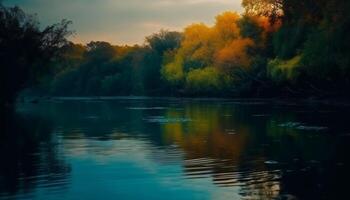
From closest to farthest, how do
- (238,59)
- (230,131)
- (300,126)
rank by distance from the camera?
(230,131) < (300,126) < (238,59)

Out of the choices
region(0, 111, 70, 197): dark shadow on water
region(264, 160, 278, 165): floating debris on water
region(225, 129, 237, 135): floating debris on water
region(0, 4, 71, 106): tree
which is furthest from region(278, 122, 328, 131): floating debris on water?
region(0, 4, 71, 106): tree

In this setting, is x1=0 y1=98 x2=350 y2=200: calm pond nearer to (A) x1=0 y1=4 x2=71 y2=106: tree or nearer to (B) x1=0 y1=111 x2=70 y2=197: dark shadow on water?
(B) x1=0 y1=111 x2=70 y2=197: dark shadow on water

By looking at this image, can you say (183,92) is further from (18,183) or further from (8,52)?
(18,183)

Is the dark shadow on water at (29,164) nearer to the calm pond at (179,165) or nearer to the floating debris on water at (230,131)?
the calm pond at (179,165)

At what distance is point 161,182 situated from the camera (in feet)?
55.5

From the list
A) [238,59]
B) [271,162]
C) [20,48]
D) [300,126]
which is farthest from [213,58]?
[271,162]

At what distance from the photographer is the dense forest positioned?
197ft

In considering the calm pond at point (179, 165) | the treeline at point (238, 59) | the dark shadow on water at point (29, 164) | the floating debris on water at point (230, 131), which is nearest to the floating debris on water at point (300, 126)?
the calm pond at point (179, 165)

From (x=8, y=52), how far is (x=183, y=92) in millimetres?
62334

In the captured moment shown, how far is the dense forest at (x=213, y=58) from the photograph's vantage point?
60156mm

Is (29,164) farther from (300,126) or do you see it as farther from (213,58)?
(213,58)

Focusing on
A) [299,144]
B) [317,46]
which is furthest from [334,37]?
[299,144]

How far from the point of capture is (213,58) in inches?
4087

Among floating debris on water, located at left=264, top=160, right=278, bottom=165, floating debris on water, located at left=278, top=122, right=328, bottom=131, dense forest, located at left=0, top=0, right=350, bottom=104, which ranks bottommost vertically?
floating debris on water, located at left=264, top=160, right=278, bottom=165
